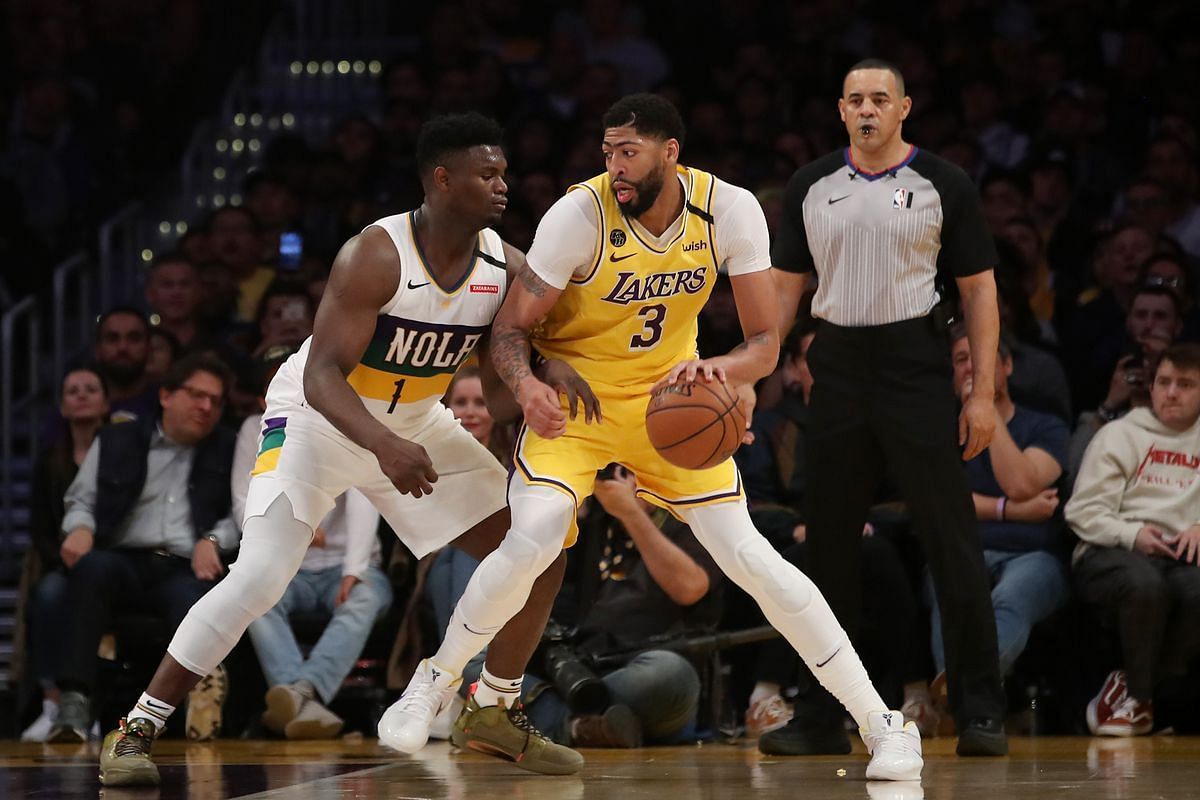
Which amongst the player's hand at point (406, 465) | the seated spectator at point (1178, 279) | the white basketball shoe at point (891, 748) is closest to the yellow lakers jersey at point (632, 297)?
the player's hand at point (406, 465)

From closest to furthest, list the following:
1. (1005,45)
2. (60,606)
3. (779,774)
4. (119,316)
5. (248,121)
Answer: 1. (779,774)
2. (60,606)
3. (119,316)
4. (1005,45)
5. (248,121)

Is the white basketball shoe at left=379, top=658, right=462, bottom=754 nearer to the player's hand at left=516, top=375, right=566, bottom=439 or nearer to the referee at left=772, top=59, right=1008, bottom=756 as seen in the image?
the player's hand at left=516, top=375, right=566, bottom=439

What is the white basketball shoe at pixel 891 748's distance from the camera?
5.08 metres

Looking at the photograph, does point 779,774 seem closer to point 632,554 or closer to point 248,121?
point 632,554

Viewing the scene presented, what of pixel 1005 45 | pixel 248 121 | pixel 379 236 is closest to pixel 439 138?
pixel 379 236

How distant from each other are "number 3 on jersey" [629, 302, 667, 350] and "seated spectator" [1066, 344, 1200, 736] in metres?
2.70

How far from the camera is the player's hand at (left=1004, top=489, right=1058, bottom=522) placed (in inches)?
288

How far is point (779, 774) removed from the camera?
5.42 metres

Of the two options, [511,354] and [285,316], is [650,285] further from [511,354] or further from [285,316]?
[285,316]

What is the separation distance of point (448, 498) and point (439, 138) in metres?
1.10

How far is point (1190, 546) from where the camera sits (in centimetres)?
710

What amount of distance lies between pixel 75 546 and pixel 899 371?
3865mm

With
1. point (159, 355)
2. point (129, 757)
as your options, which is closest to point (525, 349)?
point (129, 757)

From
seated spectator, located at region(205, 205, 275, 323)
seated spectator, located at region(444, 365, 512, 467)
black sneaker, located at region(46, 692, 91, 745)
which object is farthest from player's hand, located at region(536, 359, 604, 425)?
seated spectator, located at region(205, 205, 275, 323)
